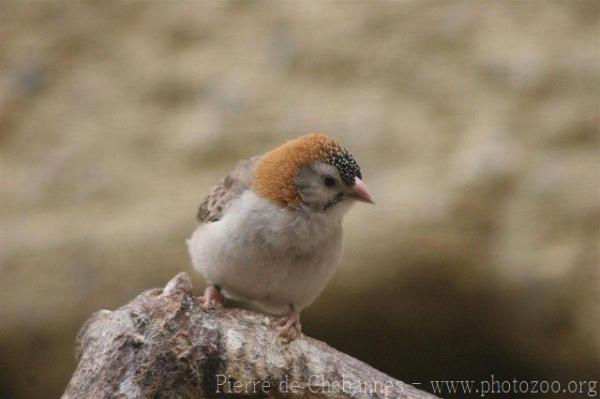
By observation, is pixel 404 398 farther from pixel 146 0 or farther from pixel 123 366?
pixel 146 0

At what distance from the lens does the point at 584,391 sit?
639 cm

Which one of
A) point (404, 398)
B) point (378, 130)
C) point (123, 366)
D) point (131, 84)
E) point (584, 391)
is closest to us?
point (123, 366)

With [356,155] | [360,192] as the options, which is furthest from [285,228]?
[356,155]

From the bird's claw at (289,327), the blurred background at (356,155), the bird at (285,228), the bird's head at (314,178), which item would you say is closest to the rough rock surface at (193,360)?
the bird's claw at (289,327)

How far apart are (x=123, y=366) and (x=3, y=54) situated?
474 cm

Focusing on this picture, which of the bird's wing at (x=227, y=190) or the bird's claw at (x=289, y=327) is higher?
the bird's wing at (x=227, y=190)

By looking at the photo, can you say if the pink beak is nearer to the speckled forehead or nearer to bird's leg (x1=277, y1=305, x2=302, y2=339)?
the speckled forehead

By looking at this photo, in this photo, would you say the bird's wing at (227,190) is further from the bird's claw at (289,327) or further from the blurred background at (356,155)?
the blurred background at (356,155)

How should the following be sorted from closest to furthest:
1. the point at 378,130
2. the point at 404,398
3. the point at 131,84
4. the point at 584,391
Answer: the point at 404,398 → the point at 584,391 → the point at 378,130 → the point at 131,84

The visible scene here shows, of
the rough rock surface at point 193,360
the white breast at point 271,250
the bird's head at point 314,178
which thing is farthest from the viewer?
the bird's head at point 314,178

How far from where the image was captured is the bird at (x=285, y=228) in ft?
13.8

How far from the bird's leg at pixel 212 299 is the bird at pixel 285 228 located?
10 millimetres

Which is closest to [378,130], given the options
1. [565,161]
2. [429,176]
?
[429,176]

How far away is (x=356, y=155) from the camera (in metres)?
6.81
